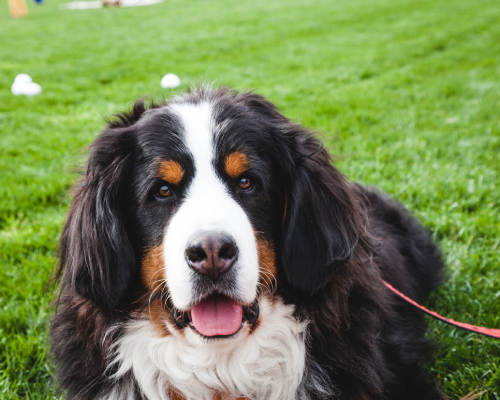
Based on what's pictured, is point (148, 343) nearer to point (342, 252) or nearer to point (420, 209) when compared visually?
point (342, 252)

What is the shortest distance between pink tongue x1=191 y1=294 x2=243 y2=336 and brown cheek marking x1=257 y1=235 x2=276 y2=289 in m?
0.20

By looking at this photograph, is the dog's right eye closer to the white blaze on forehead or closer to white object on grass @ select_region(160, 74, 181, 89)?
the white blaze on forehead

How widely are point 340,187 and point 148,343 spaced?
133 centimetres

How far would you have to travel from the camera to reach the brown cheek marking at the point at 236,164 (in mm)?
2230

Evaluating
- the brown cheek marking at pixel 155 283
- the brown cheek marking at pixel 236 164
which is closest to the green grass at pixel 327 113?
the brown cheek marking at pixel 155 283

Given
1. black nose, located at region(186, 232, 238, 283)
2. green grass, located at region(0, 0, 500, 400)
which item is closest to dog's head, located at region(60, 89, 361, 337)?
black nose, located at region(186, 232, 238, 283)

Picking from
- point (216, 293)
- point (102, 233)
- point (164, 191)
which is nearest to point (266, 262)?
point (216, 293)

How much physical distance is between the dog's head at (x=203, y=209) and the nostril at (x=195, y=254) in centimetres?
13

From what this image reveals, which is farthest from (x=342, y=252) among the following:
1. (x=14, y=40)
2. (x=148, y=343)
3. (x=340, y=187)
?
(x=14, y=40)

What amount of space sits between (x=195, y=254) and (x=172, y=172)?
1.66ft

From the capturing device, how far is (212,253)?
1904 millimetres

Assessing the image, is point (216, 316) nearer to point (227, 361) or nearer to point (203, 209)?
point (227, 361)

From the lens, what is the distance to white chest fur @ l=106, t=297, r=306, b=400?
2.31 m

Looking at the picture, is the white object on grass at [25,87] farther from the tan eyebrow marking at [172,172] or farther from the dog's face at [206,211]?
the tan eyebrow marking at [172,172]
